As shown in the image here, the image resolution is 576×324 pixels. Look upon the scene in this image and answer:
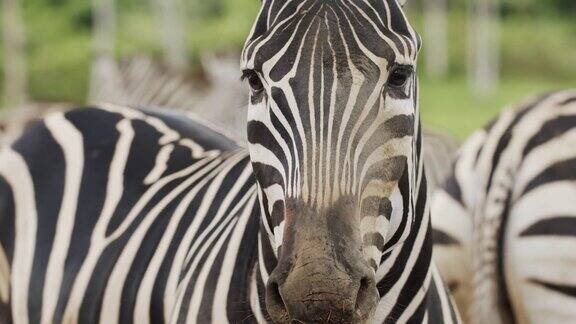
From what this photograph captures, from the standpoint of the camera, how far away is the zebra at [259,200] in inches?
98.6

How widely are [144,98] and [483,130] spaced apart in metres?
10.6

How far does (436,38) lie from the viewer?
4072cm

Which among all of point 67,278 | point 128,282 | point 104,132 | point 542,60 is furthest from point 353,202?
point 542,60

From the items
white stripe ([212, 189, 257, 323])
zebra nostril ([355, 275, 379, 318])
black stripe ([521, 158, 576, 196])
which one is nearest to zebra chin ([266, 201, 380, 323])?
zebra nostril ([355, 275, 379, 318])

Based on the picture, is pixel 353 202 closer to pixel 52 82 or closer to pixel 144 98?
pixel 144 98

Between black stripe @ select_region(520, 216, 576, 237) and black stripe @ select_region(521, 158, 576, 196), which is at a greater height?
black stripe @ select_region(521, 158, 576, 196)

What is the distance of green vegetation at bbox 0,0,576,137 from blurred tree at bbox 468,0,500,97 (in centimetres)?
44

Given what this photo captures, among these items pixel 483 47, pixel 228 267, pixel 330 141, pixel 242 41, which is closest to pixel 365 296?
pixel 330 141

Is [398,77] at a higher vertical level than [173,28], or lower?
higher

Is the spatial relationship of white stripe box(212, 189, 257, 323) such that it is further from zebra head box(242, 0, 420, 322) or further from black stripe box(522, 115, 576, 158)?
black stripe box(522, 115, 576, 158)

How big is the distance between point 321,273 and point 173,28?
38.0 meters

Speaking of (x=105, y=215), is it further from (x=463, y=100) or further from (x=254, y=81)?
(x=463, y=100)

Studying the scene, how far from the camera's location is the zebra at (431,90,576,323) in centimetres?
396

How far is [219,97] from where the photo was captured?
14859 mm
